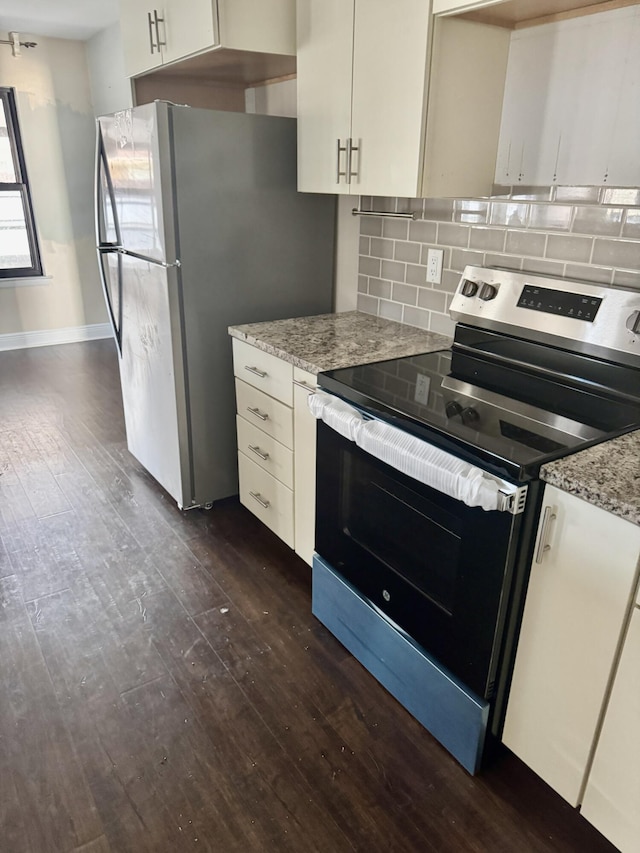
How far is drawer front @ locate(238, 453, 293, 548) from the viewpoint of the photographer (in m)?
2.30

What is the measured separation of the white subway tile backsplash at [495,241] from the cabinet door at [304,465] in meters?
0.59

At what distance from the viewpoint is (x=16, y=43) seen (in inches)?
181

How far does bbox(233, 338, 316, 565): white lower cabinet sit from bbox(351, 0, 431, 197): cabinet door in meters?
0.67

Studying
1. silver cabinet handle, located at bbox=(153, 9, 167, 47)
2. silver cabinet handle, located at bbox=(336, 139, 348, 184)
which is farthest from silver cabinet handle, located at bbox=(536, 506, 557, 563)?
silver cabinet handle, located at bbox=(153, 9, 167, 47)

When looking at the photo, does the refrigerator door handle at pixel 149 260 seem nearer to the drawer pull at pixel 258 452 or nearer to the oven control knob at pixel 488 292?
the drawer pull at pixel 258 452

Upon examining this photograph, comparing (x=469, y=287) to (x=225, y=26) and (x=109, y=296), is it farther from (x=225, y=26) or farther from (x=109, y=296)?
(x=109, y=296)

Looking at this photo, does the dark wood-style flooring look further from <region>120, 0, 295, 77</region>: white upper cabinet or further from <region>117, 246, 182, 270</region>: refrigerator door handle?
<region>120, 0, 295, 77</region>: white upper cabinet

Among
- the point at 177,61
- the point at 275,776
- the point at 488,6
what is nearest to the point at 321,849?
the point at 275,776

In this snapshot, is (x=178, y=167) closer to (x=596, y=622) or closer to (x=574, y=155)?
(x=574, y=155)

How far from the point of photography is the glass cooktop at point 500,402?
52.7 inches

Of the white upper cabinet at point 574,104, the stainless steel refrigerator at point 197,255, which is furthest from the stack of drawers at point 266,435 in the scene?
the white upper cabinet at point 574,104

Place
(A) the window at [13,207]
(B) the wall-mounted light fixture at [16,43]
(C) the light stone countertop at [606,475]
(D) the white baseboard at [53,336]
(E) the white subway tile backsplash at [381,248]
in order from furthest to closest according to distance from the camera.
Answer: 1. (D) the white baseboard at [53,336]
2. (A) the window at [13,207]
3. (B) the wall-mounted light fixture at [16,43]
4. (E) the white subway tile backsplash at [381,248]
5. (C) the light stone countertop at [606,475]

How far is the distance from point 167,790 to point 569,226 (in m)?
1.82

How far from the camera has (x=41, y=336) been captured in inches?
211
